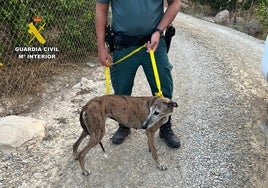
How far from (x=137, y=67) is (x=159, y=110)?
59 centimetres

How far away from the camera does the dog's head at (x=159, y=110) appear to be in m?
4.00

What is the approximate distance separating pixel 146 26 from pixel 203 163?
167cm

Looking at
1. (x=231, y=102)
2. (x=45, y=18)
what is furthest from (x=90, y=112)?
(x=45, y=18)

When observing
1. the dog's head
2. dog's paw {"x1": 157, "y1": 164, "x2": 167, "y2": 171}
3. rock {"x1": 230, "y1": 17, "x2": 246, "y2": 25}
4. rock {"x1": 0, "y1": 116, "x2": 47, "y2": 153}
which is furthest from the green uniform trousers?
rock {"x1": 230, "y1": 17, "x2": 246, "y2": 25}

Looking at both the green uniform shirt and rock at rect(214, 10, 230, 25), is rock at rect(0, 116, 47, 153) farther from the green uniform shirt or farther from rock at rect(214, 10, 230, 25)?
rock at rect(214, 10, 230, 25)

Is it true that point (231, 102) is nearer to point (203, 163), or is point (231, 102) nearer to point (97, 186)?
point (203, 163)

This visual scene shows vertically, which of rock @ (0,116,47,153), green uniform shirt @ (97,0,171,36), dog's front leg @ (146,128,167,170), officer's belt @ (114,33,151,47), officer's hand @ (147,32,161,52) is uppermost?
green uniform shirt @ (97,0,171,36)

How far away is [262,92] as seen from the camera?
6129 millimetres

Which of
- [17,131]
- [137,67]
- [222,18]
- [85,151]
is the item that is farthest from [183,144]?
[222,18]

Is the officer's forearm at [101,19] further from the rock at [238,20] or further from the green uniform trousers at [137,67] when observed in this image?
the rock at [238,20]

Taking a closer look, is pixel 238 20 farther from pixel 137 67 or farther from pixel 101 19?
pixel 101 19

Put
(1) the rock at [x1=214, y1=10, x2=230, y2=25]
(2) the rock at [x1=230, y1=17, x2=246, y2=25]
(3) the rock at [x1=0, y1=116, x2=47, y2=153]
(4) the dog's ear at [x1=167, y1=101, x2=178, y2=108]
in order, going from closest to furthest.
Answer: (4) the dog's ear at [x1=167, y1=101, x2=178, y2=108] → (3) the rock at [x1=0, y1=116, x2=47, y2=153] → (2) the rock at [x1=230, y1=17, x2=246, y2=25] → (1) the rock at [x1=214, y1=10, x2=230, y2=25]

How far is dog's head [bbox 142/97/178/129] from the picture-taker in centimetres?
400

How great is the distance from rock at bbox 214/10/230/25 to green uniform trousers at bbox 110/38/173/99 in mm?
8588
